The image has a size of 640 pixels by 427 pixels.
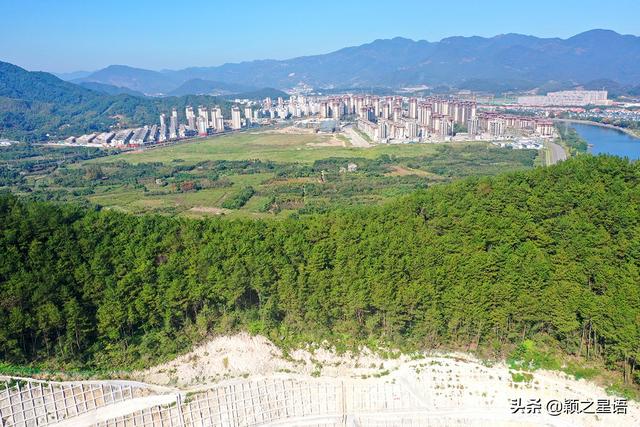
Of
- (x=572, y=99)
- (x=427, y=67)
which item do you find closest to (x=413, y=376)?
(x=572, y=99)

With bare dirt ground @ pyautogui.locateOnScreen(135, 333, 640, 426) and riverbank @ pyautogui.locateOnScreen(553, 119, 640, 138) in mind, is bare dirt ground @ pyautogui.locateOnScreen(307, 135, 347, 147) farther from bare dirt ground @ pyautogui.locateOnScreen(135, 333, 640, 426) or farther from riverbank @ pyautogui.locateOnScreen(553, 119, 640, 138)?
bare dirt ground @ pyautogui.locateOnScreen(135, 333, 640, 426)

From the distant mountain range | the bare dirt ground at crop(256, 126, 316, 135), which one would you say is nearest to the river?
the bare dirt ground at crop(256, 126, 316, 135)

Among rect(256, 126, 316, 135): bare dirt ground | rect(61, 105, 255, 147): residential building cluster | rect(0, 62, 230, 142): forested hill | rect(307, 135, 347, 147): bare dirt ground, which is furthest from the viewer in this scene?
rect(0, 62, 230, 142): forested hill

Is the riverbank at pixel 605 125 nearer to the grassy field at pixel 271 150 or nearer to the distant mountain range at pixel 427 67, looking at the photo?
the grassy field at pixel 271 150

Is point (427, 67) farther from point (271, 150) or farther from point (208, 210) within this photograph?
point (208, 210)

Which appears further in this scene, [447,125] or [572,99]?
[572,99]

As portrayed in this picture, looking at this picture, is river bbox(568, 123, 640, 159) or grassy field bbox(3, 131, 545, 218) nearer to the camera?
grassy field bbox(3, 131, 545, 218)

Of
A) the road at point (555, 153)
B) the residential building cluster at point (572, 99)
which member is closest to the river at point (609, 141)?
the road at point (555, 153)

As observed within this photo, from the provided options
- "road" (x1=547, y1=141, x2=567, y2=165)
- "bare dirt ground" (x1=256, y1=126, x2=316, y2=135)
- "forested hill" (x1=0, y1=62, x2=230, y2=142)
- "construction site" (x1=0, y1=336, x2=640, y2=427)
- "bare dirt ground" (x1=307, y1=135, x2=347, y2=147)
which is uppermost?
"forested hill" (x1=0, y1=62, x2=230, y2=142)
